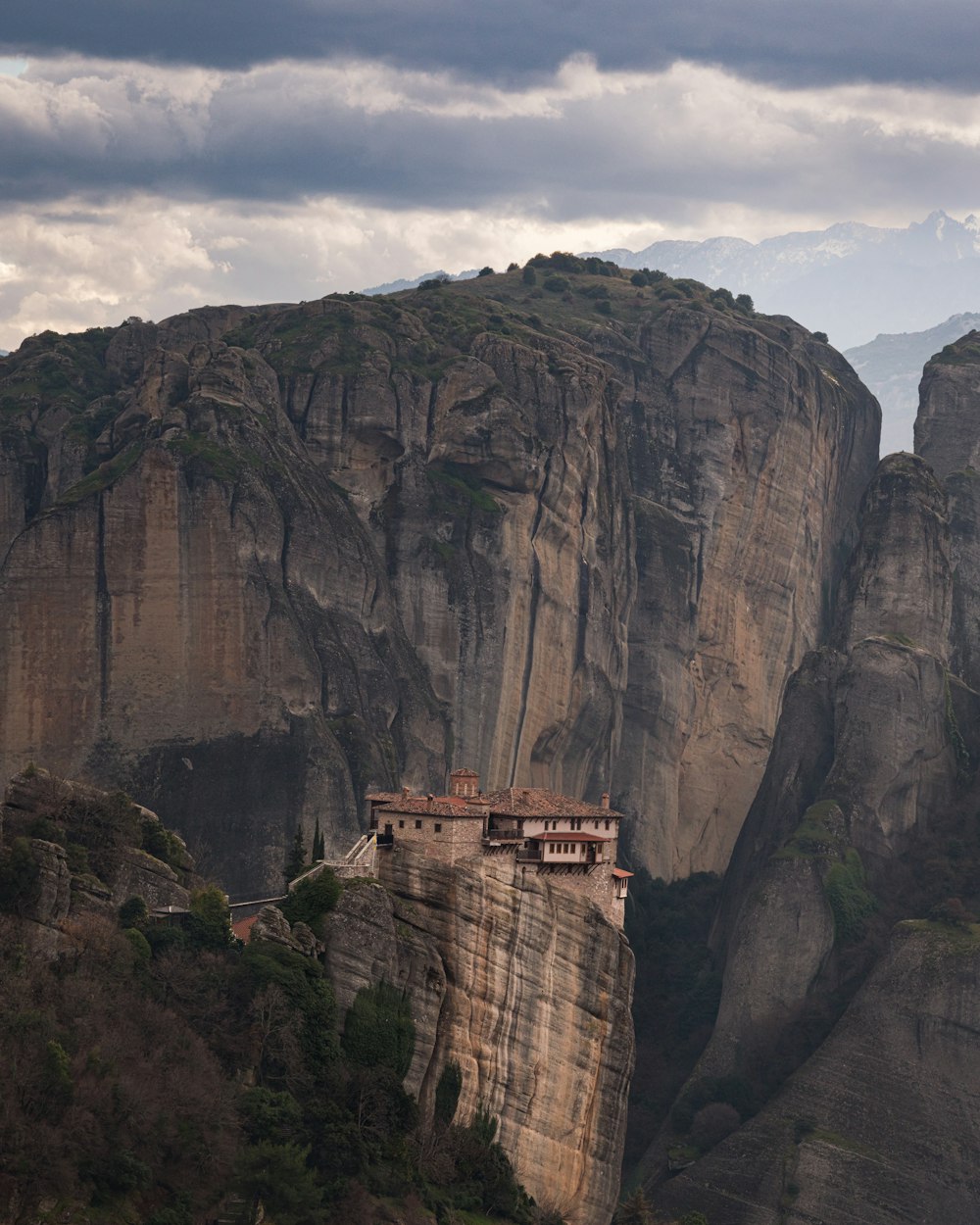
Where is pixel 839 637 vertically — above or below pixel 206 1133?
above

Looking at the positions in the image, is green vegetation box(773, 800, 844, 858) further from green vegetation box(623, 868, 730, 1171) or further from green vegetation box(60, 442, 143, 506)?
green vegetation box(60, 442, 143, 506)

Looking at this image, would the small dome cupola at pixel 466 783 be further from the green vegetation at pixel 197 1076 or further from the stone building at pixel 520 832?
the green vegetation at pixel 197 1076

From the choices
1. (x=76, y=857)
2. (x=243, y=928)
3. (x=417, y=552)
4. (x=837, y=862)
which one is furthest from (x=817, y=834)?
(x=76, y=857)

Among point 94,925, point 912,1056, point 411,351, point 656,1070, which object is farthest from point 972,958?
point 94,925

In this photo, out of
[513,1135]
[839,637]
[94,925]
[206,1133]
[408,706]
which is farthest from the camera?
[839,637]

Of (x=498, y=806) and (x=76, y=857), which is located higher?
(x=498, y=806)

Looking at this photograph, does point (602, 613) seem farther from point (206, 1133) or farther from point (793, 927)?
point (206, 1133)

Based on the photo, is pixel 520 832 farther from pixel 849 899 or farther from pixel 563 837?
pixel 849 899
